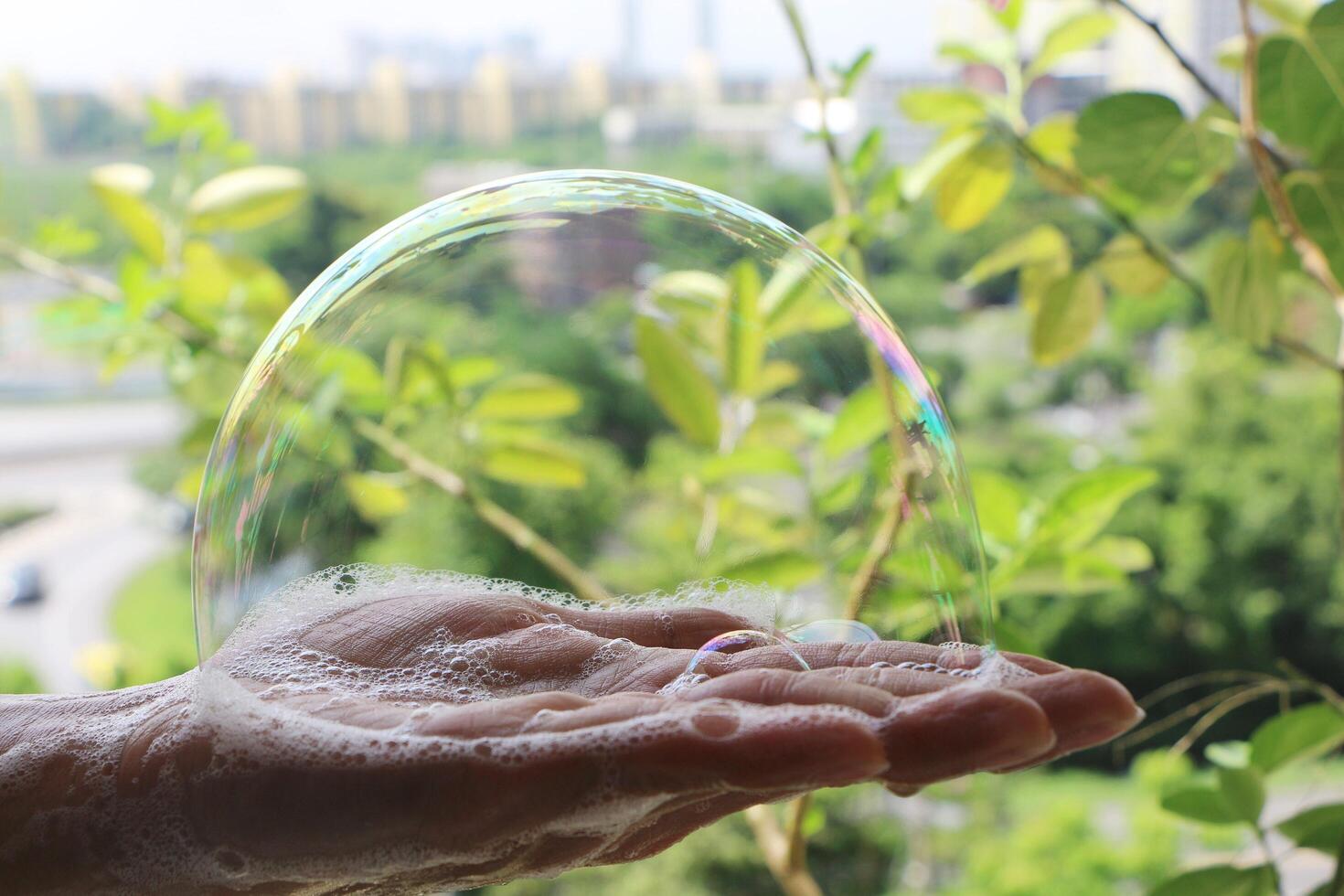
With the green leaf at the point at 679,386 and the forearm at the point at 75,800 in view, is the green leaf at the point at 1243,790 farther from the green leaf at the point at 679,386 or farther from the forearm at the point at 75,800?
the forearm at the point at 75,800

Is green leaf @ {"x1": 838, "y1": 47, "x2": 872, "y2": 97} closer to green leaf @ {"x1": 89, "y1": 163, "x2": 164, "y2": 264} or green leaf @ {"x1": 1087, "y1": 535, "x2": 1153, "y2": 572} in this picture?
green leaf @ {"x1": 1087, "y1": 535, "x2": 1153, "y2": 572}

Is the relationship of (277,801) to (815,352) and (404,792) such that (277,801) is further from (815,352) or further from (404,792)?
(815,352)

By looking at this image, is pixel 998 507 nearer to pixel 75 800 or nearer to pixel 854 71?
pixel 854 71

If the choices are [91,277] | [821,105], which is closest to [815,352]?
[821,105]

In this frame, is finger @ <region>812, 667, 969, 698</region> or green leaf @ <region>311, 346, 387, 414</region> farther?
green leaf @ <region>311, 346, 387, 414</region>

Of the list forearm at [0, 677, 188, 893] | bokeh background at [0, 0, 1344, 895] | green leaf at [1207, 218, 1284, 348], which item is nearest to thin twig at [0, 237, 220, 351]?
bokeh background at [0, 0, 1344, 895]

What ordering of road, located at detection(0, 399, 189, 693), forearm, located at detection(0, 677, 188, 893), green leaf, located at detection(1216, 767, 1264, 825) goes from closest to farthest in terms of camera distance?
forearm, located at detection(0, 677, 188, 893)
green leaf, located at detection(1216, 767, 1264, 825)
road, located at detection(0, 399, 189, 693)
